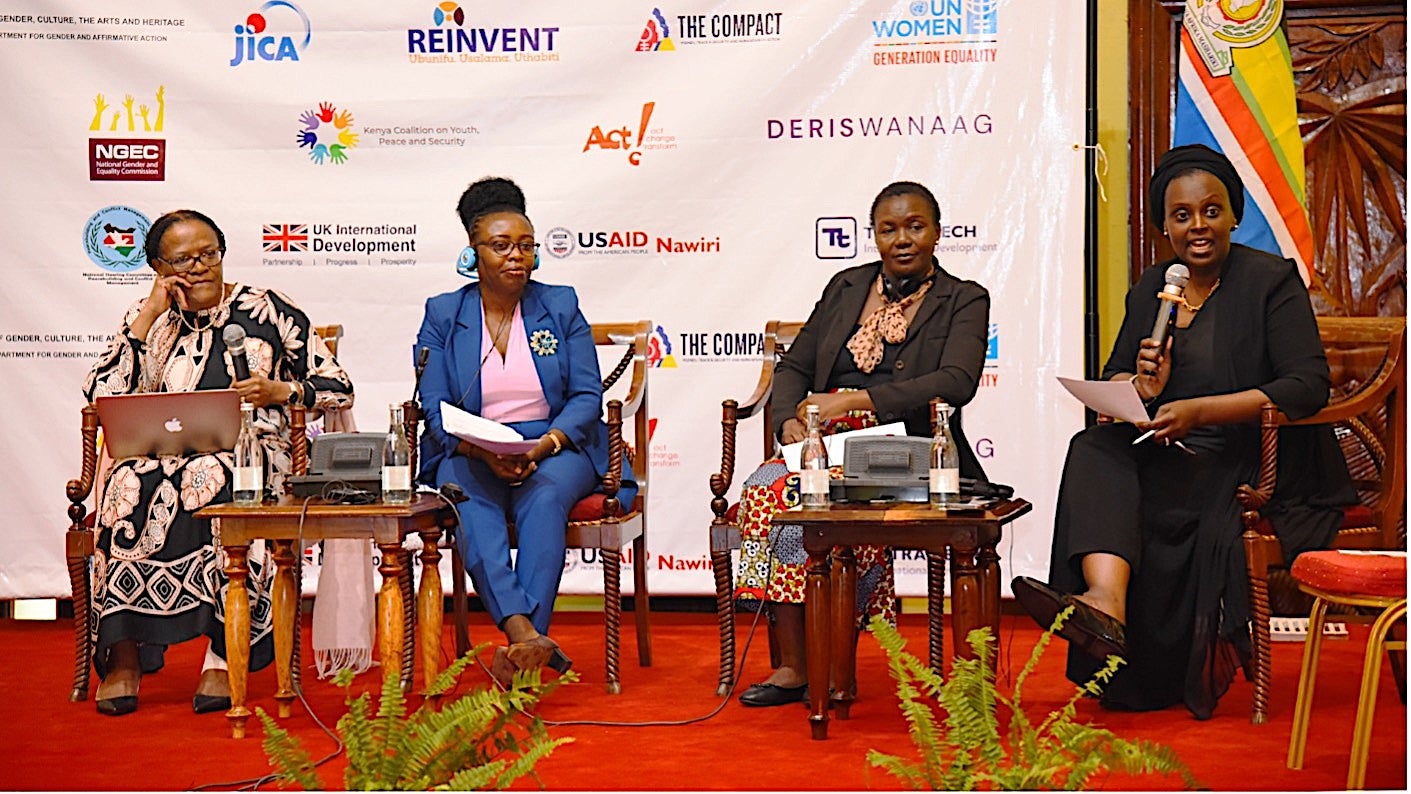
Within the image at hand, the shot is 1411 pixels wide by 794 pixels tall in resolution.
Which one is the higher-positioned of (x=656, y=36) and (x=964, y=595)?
(x=656, y=36)

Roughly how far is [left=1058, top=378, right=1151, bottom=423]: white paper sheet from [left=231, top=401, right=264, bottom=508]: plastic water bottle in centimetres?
193

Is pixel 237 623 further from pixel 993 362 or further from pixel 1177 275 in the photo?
pixel 993 362

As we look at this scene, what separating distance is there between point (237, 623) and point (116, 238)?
2.33 metres

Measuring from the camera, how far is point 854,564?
3.57m

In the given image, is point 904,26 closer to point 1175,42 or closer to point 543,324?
point 1175,42

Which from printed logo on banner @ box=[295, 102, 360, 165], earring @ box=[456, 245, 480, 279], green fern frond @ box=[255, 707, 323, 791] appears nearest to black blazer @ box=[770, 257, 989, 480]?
earring @ box=[456, 245, 480, 279]

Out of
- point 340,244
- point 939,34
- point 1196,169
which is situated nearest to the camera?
point 1196,169

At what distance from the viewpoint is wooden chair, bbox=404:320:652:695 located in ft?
13.8

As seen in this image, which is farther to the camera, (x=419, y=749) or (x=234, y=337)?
(x=234, y=337)

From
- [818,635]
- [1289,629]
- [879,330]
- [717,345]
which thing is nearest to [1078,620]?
[818,635]

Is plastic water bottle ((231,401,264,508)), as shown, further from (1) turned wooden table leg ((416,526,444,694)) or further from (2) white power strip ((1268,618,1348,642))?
(2) white power strip ((1268,618,1348,642))

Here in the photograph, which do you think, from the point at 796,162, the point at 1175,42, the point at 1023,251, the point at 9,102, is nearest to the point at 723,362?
the point at 796,162

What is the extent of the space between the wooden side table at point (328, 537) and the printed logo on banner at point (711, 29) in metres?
2.20

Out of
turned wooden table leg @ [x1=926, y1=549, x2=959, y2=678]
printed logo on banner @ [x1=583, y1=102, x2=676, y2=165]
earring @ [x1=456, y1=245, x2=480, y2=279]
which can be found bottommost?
turned wooden table leg @ [x1=926, y1=549, x2=959, y2=678]
